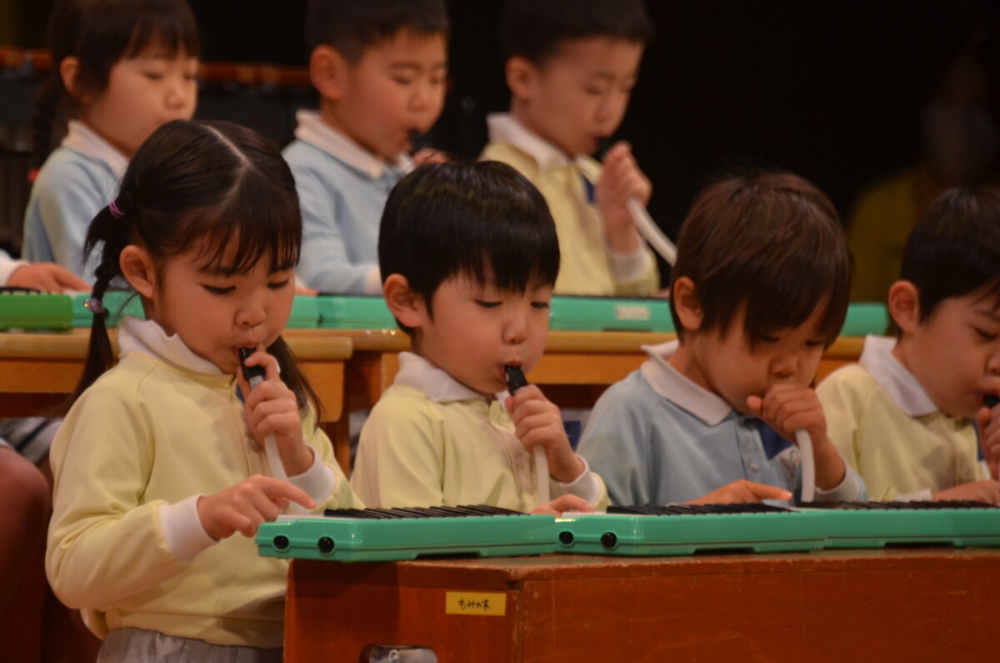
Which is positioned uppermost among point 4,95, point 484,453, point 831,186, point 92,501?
point 831,186

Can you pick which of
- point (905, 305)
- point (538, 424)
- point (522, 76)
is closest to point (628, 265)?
point (522, 76)

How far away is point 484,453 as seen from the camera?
1692 mm

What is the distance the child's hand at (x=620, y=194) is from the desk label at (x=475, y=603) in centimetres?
172

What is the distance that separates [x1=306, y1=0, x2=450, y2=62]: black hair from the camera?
8.98 ft

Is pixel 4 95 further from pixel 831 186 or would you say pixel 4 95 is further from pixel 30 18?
pixel 831 186

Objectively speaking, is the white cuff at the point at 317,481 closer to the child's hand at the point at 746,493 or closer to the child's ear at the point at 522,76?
the child's hand at the point at 746,493

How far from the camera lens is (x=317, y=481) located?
4.98 ft

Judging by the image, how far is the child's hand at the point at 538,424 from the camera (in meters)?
1.64

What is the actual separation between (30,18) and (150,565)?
9.15 feet

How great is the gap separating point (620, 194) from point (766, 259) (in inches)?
39.5

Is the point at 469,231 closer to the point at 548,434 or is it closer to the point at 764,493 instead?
the point at 548,434

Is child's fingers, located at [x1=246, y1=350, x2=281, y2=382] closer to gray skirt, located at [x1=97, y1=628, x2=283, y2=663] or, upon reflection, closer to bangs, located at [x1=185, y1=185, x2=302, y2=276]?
bangs, located at [x1=185, y1=185, x2=302, y2=276]

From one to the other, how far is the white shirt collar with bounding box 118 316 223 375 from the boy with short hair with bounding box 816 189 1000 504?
3.19 feet

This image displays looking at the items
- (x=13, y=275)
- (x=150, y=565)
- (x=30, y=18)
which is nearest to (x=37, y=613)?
(x=13, y=275)
